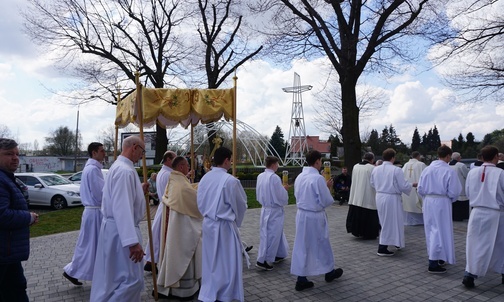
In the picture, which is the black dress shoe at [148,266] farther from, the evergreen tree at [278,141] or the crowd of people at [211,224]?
the evergreen tree at [278,141]

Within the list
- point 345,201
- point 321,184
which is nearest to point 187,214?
point 321,184

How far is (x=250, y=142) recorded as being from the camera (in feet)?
122

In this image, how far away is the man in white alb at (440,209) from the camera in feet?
22.2

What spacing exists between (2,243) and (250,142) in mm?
33565

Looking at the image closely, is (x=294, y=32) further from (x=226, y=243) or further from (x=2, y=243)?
(x=2, y=243)

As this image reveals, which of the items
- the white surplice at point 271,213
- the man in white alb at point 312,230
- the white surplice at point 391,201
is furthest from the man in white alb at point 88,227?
the white surplice at point 391,201

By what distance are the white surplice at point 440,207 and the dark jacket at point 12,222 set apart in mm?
6225

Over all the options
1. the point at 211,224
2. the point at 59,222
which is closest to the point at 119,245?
the point at 211,224

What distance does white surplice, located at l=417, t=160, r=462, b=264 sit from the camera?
6.76m

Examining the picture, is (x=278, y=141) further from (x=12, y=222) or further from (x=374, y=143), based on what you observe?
(x=12, y=222)

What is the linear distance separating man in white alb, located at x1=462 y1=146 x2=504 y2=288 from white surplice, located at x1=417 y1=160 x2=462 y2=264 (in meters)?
0.62

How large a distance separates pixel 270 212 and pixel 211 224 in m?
2.47

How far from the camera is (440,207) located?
22.5ft

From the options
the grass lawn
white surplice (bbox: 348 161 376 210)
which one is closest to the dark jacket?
white surplice (bbox: 348 161 376 210)
